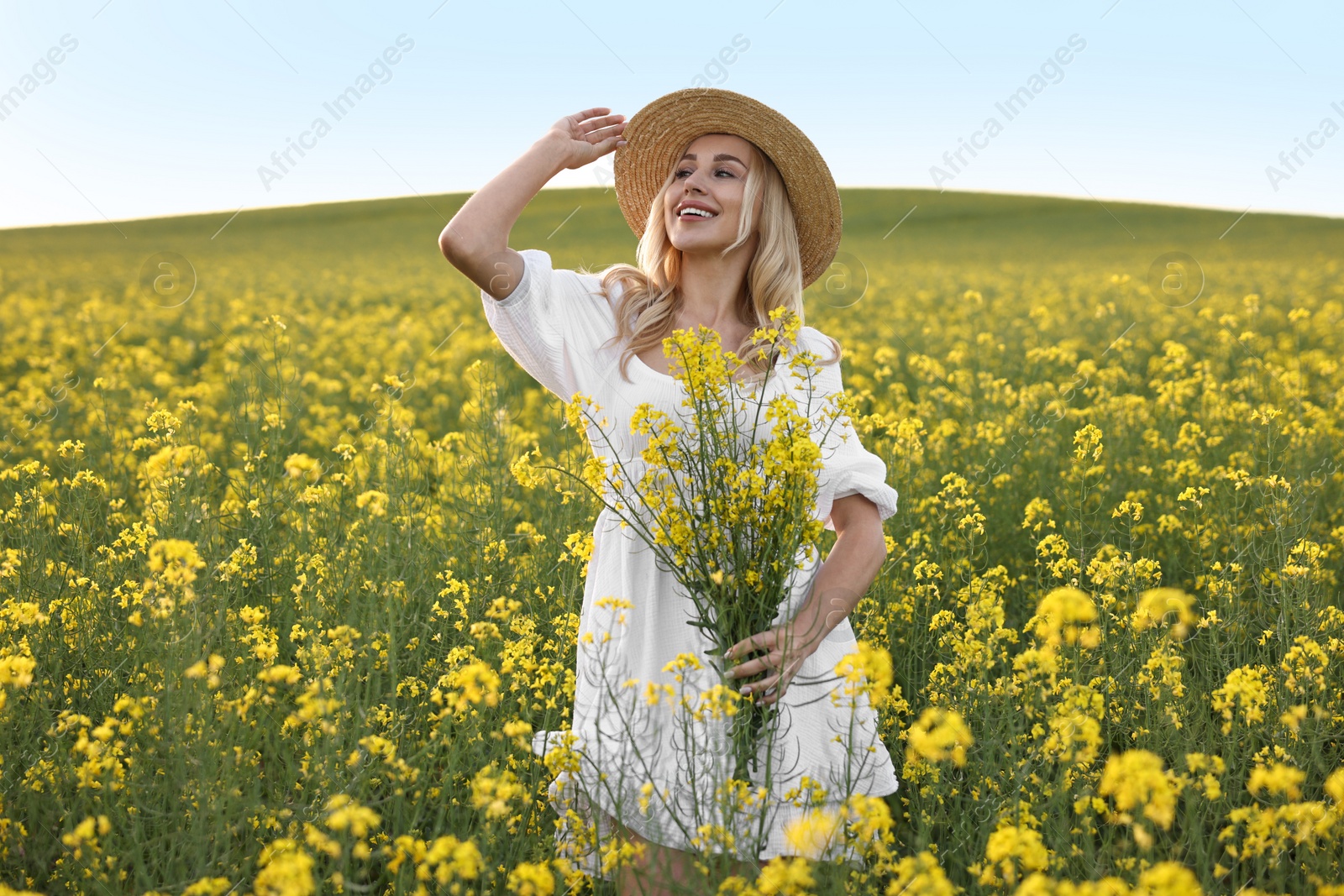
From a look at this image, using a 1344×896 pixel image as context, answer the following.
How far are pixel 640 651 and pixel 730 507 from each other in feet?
1.86

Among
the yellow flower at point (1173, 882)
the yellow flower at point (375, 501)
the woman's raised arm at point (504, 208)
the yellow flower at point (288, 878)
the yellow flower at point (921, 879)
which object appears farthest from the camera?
the yellow flower at point (375, 501)

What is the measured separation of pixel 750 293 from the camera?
2.78 meters

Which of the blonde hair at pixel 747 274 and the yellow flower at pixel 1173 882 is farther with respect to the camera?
the blonde hair at pixel 747 274

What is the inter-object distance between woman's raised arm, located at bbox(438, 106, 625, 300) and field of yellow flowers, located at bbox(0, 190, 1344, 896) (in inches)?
31.4

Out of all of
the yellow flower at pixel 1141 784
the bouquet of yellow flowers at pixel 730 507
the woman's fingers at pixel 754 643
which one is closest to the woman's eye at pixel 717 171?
the bouquet of yellow flowers at pixel 730 507

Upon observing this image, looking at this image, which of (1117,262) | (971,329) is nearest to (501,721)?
(971,329)

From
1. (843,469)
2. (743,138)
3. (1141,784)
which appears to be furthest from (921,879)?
(743,138)

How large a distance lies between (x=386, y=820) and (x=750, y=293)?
6.49ft

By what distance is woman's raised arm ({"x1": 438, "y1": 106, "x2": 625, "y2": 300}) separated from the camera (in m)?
2.33

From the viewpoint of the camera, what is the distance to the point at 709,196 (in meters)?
2.65

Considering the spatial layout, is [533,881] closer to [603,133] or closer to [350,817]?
[350,817]

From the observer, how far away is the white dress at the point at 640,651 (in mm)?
2230

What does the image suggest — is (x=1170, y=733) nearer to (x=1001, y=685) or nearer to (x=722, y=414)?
(x=1001, y=685)

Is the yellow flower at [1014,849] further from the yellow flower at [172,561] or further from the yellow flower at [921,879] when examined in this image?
the yellow flower at [172,561]
